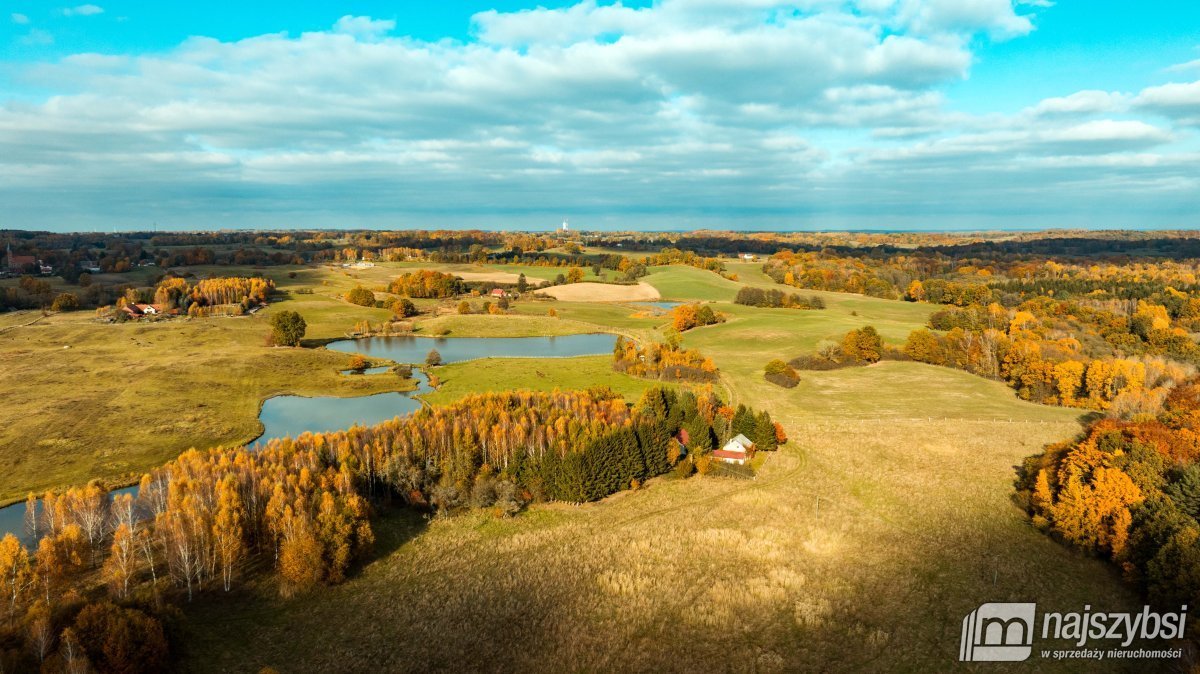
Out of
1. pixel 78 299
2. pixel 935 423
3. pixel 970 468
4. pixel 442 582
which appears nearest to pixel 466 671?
pixel 442 582

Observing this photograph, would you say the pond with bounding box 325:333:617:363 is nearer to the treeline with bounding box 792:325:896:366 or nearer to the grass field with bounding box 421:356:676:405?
the grass field with bounding box 421:356:676:405

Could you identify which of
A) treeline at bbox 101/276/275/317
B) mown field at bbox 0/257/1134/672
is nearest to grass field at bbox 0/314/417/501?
mown field at bbox 0/257/1134/672

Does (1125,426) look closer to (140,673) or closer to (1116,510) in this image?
(1116,510)

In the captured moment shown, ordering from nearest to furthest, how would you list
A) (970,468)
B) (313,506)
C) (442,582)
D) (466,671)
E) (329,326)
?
(466,671), (442,582), (313,506), (970,468), (329,326)

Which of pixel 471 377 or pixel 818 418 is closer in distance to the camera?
pixel 818 418

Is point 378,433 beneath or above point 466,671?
above

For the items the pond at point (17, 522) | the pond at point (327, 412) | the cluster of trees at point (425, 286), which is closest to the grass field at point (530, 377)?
the pond at point (327, 412)

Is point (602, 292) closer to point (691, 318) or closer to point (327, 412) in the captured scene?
point (691, 318)
